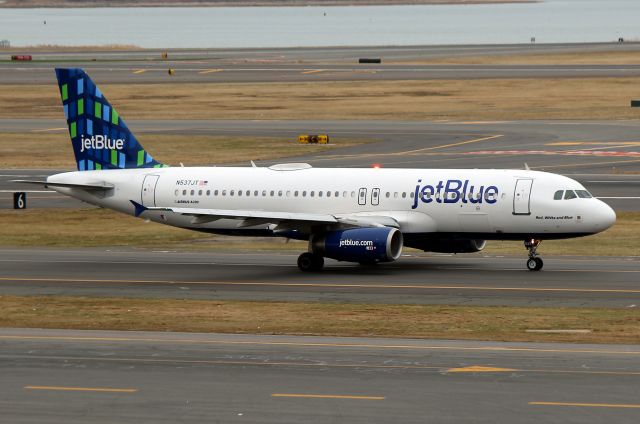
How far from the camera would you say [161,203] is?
56.0 m

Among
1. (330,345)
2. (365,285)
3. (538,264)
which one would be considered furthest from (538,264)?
(330,345)

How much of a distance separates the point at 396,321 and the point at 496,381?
9.39 m

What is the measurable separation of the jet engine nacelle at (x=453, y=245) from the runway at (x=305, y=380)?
16.6m

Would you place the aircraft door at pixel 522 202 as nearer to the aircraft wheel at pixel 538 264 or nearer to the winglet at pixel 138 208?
the aircraft wheel at pixel 538 264

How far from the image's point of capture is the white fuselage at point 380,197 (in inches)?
2000

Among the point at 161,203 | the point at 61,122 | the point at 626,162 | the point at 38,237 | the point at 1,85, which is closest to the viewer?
the point at 161,203

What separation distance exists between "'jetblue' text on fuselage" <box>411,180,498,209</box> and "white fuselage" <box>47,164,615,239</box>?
40mm

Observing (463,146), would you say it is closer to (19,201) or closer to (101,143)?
(19,201)

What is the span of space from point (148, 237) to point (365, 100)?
71.2 meters

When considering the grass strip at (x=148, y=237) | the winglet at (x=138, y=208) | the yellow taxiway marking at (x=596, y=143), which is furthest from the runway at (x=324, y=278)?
the yellow taxiway marking at (x=596, y=143)

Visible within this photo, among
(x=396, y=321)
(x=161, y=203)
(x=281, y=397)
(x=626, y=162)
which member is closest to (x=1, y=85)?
(x=626, y=162)

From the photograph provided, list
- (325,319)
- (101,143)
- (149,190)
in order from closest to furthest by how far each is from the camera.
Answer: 1. (325,319)
2. (149,190)
3. (101,143)

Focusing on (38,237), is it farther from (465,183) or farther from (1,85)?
(1,85)

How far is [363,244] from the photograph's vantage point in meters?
50.4
